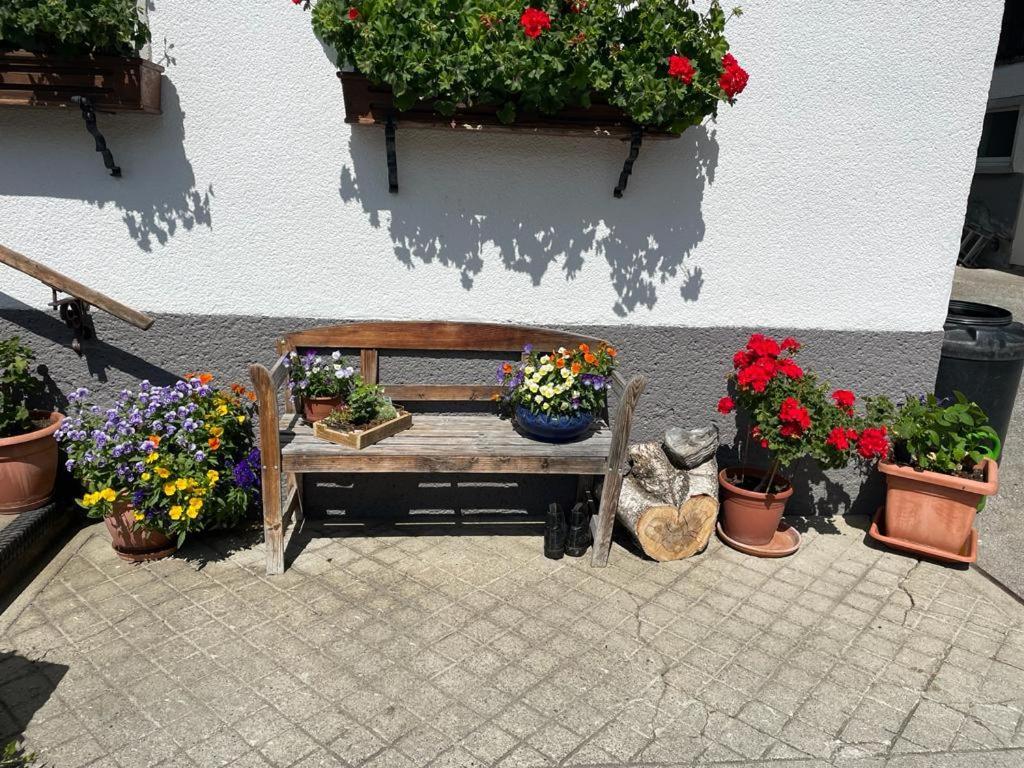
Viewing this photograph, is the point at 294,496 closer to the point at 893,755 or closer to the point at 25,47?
the point at 25,47

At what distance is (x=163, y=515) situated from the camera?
3379mm

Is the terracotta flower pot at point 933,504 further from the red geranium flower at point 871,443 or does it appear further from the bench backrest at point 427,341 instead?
the bench backrest at point 427,341

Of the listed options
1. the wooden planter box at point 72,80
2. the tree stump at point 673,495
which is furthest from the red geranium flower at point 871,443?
the wooden planter box at point 72,80

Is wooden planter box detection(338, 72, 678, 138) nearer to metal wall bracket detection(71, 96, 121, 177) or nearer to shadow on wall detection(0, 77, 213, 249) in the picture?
shadow on wall detection(0, 77, 213, 249)

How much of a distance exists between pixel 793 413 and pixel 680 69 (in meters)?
1.65

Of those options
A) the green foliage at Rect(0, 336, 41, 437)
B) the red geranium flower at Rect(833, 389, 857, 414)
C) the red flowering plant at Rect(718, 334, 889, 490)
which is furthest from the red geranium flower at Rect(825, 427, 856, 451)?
the green foliage at Rect(0, 336, 41, 437)

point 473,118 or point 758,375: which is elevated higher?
point 473,118

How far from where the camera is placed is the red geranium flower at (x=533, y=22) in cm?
301

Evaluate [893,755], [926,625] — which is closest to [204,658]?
[893,755]

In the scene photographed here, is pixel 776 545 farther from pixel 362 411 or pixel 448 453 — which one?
pixel 362 411

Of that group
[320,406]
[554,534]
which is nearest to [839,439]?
[554,534]

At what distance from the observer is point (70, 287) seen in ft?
11.1

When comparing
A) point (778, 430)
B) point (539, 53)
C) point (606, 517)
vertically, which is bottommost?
point (606, 517)

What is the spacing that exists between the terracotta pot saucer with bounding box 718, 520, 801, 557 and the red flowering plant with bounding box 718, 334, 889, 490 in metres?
0.33
